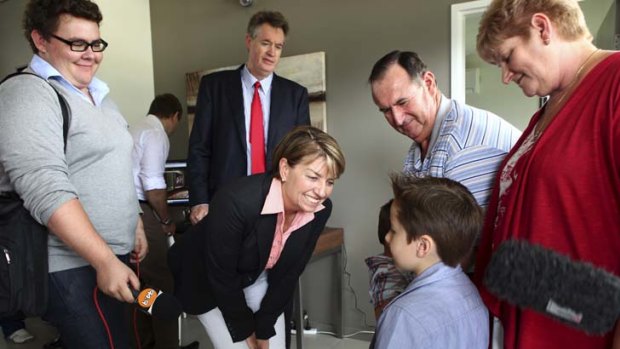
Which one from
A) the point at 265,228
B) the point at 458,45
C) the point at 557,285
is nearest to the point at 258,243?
the point at 265,228

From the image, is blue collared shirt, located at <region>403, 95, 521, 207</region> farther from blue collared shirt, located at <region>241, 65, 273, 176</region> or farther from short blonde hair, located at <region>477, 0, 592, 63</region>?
blue collared shirt, located at <region>241, 65, 273, 176</region>

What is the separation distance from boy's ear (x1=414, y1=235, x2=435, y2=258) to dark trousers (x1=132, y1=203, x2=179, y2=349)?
70.4 inches

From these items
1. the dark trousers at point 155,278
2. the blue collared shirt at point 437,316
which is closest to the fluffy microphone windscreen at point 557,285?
the blue collared shirt at point 437,316

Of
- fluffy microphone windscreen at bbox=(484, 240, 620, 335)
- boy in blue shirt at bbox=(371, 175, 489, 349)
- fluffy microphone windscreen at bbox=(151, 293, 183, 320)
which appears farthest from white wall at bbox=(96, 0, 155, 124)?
fluffy microphone windscreen at bbox=(484, 240, 620, 335)

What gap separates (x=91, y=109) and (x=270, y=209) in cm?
59

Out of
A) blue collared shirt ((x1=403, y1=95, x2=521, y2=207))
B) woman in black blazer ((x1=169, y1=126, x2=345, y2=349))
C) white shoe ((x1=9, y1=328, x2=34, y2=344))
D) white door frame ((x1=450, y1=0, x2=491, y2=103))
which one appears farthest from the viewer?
white shoe ((x1=9, y1=328, x2=34, y2=344))

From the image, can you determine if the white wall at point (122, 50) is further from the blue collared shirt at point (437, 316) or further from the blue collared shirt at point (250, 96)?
the blue collared shirt at point (437, 316)

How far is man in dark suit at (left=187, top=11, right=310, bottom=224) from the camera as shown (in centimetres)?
209

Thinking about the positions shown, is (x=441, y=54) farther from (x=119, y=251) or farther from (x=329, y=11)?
(x=119, y=251)

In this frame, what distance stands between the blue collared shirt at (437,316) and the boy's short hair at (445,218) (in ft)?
0.17

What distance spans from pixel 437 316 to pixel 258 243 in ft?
2.12

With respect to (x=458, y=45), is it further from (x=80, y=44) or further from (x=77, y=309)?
(x=77, y=309)

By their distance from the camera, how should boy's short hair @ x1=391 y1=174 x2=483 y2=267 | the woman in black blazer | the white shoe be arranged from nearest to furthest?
boy's short hair @ x1=391 y1=174 x2=483 y2=267
the woman in black blazer
the white shoe

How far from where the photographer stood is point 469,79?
401cm
